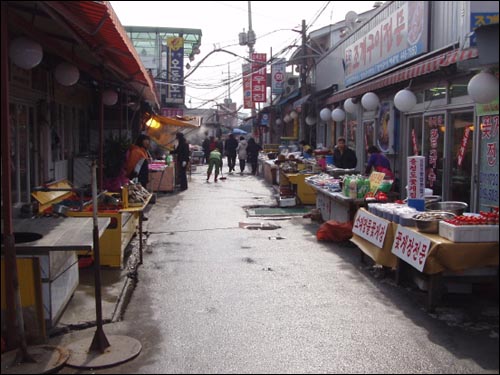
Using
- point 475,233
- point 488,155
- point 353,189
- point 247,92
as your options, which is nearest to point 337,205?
point 353,189

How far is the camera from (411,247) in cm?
645

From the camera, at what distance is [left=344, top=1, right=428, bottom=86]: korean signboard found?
36.4 feet

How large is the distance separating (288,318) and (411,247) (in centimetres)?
170

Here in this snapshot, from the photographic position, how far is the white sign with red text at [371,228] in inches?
294

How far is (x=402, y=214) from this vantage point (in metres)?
7.02

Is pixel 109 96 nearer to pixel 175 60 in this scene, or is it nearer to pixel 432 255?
pixel 432 255

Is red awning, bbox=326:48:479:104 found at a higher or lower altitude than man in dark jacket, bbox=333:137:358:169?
higher

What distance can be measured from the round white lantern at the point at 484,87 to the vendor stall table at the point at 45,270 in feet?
15.8

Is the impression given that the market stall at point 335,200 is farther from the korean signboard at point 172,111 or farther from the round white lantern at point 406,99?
the korean signboard at point 172,111

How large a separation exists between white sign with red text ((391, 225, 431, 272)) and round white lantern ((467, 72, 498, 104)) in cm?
191

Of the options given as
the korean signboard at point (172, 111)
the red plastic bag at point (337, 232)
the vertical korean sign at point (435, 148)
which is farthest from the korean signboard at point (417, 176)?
the korean signboard at point (172, 111)

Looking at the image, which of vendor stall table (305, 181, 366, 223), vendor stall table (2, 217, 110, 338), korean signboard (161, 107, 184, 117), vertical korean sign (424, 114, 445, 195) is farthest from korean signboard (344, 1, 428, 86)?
korean signboard (161, 107, 184, 117)

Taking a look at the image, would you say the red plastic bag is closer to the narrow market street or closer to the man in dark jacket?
the narrow market street

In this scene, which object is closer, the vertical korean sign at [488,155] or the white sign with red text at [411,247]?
the white sign with red text at [411,247]
